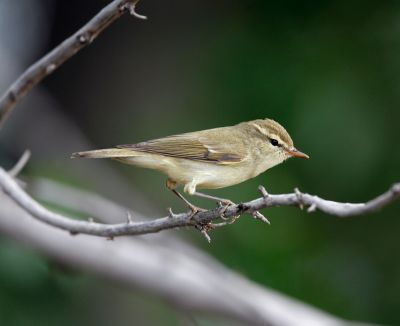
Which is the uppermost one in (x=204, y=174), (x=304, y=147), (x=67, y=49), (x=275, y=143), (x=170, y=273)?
(x=67, y=49)

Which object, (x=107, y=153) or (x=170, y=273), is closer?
(x=107, y=153)

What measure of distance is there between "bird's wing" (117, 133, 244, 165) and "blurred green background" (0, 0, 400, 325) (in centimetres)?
174

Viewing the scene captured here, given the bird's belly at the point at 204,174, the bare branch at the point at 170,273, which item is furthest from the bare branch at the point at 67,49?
the bare branch at the point at 170,273

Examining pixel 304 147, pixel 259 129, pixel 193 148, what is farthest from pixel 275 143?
pixel 304 147

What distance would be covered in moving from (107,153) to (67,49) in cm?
68

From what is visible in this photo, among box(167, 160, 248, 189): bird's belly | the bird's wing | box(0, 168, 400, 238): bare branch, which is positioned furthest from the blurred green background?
box(0, 168, 400, 238): bare branch

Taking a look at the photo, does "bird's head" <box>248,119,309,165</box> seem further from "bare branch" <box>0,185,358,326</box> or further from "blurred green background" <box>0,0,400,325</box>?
"bare branch" <box>0,185,358,326</box>

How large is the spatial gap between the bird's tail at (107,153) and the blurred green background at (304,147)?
7.65 ft

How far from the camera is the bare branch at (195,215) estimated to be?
2.17 m

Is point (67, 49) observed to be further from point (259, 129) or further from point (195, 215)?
point (259, 129)

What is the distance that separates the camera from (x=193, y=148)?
440cm

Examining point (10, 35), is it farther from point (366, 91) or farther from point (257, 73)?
point (366, 91)

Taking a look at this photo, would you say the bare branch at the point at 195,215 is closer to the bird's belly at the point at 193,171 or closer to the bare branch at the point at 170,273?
the bird's belly at the point at 193,171

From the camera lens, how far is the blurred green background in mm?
6336
